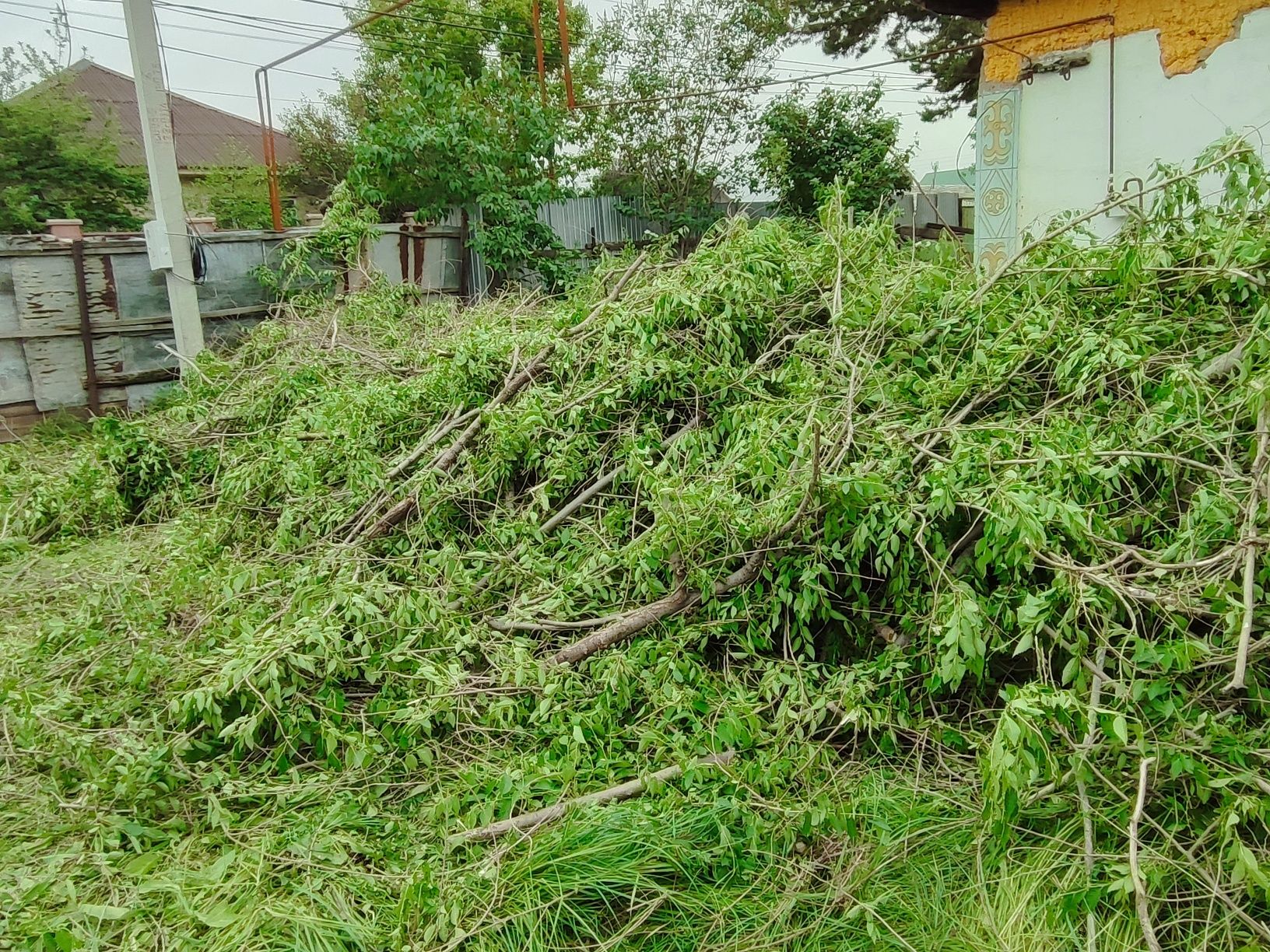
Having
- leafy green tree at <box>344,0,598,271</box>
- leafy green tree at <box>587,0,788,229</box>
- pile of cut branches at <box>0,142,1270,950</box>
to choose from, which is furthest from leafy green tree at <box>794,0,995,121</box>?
pile of cut branches at <box>0,142,1270,950</box>

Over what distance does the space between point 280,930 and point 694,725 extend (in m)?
1.38

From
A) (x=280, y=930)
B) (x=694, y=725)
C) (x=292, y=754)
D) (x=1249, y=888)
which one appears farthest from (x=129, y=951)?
(x=1249, y=888)

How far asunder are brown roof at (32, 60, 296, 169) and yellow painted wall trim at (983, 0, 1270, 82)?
17.8 metres

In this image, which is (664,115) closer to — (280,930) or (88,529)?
(88,529)

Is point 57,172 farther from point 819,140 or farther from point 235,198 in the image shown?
point 819,140

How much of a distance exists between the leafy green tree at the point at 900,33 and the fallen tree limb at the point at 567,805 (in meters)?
16.0

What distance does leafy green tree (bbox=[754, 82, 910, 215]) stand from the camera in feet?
41.8

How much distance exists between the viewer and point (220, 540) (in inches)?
193

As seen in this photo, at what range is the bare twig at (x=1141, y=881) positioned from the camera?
85.7 inches

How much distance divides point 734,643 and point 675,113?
10976 millimetres

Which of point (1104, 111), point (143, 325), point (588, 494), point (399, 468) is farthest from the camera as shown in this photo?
point (143, 325)

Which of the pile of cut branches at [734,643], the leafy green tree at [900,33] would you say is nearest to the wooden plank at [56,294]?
the pile of cut branches at [734,643]

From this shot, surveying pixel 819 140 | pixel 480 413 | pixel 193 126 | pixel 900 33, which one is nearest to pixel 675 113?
pixel 819 140

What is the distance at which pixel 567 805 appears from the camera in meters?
2.84
